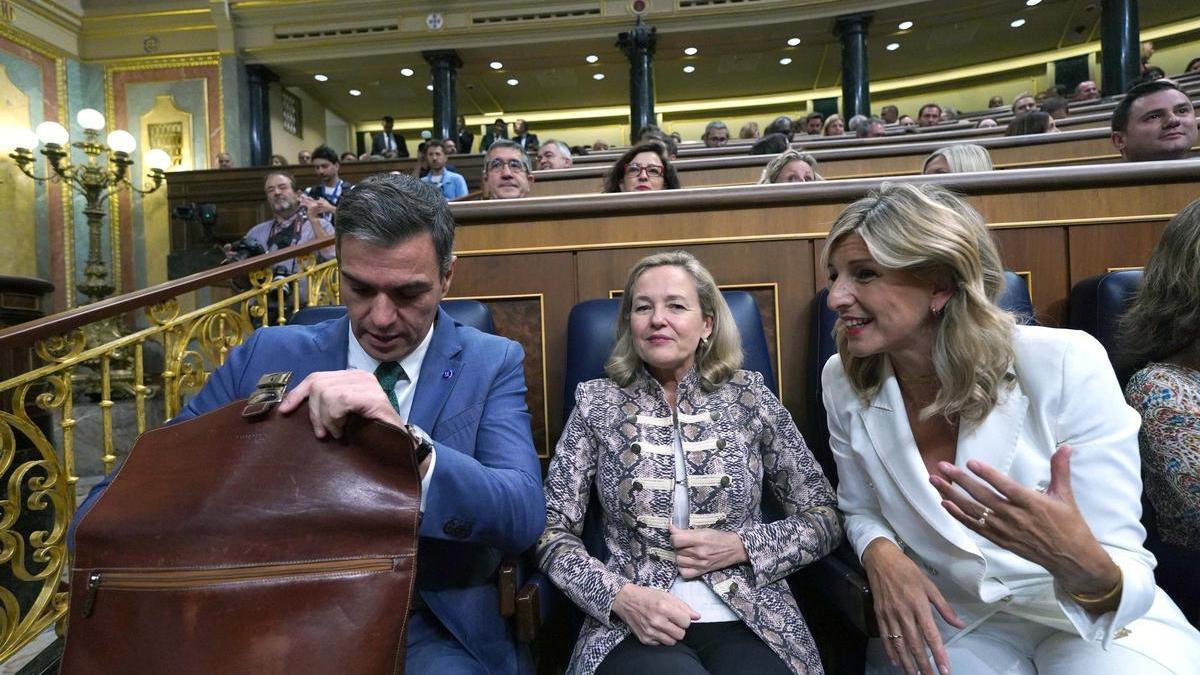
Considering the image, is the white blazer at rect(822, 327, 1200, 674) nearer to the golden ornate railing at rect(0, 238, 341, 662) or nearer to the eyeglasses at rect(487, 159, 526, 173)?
the golden ornate railing at rect(0, 238, 341, 662)

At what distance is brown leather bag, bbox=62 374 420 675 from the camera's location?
2.31 ft

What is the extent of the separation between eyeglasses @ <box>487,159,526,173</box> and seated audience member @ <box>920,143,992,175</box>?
173 centimetres

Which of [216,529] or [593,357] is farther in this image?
[593,357]

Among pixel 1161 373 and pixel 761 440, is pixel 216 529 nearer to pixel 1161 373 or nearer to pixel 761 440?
pixel 761 440

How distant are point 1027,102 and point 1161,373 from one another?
17.8 ft

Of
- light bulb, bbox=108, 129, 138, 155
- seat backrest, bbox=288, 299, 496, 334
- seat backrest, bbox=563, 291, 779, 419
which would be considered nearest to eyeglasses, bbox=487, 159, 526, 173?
seat backrest, bbox=288, 299, 496, 334

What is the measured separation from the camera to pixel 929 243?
3.28ft

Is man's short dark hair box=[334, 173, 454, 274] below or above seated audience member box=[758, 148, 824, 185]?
below

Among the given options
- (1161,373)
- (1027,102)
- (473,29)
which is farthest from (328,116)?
(1161,373)

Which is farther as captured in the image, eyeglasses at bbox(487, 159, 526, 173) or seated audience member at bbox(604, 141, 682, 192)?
eyeglasses at bbox(487, 159, 526, 173)

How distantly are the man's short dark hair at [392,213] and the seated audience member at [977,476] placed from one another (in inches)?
25.4

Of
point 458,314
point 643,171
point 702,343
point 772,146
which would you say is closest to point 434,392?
point 458,314

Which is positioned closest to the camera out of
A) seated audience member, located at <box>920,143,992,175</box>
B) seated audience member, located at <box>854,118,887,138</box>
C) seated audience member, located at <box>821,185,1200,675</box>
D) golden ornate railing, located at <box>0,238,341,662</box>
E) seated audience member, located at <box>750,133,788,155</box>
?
seated audience member, located at <box>821,185,1200,675</box>

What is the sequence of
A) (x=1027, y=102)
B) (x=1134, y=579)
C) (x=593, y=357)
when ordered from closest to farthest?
(x=1134, y=579) → (x=593, y=357) → (x=1027, y=102)
